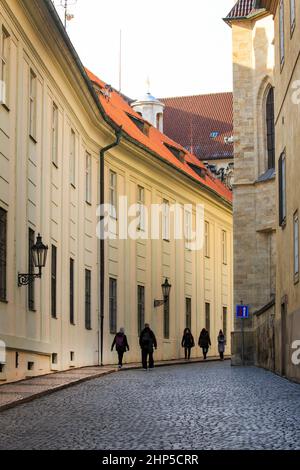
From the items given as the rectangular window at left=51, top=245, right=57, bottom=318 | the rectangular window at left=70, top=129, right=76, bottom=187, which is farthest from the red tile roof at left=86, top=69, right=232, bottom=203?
the rectangular window at left=51, top=245, right=57, bottom=318

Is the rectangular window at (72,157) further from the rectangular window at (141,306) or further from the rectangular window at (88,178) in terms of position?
the rectangular window at (141,306)

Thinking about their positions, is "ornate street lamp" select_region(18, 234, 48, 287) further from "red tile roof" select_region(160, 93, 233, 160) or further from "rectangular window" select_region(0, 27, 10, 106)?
"red tile roof" select_region(160, 93, 233, 160)

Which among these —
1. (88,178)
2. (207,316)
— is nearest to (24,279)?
(88,178)

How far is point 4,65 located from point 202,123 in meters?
60.3

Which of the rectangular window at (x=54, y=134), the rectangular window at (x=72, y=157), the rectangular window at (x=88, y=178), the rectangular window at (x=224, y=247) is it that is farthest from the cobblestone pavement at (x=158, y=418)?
the rectangular window at (x=224, y=247)

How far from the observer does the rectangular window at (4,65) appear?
2059 cm

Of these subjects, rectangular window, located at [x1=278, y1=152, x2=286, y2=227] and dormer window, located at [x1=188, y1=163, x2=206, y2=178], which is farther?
dormer window, located at [x1=188, y1=163, x2=206, y2=178]

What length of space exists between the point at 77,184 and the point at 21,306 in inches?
374

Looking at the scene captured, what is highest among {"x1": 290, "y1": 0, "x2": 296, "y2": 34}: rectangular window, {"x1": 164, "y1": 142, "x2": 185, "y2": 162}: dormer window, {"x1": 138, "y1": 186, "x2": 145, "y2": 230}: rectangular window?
{"x1": 164, "y1": 142, "x2": 185, "y2": 162}: dormer window

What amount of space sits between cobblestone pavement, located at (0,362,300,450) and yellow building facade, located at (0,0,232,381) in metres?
3.33

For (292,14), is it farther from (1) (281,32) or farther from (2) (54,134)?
(2) (54,134)

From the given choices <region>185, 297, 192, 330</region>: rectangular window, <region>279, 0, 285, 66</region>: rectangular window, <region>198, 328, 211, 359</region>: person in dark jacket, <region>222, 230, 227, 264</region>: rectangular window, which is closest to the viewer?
<region>279, 0, 285, 66</region>: rectangular window

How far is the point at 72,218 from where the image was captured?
98.2 ft

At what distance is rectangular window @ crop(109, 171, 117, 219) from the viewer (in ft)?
119
